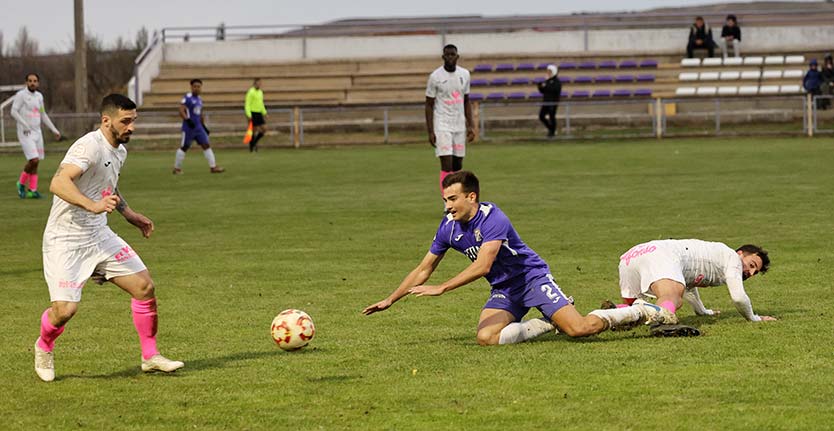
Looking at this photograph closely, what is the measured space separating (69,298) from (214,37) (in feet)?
149

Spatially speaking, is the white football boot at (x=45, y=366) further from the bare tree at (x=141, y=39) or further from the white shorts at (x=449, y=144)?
the bare tree at (x=141, y=39)

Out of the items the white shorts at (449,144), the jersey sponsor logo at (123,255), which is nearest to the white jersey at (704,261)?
the jersey sponsor logo at (123,255)

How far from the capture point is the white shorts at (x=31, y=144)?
22531mm

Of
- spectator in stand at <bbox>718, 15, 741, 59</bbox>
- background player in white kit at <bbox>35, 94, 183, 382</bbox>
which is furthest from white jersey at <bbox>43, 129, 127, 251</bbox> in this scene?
spectator in stand at <bbox>718, 15, 741, 59</bbox>

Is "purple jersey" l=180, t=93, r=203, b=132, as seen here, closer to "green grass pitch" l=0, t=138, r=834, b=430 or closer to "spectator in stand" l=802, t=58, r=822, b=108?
"green grass pitch" l=0, t=138, r=834, b=430

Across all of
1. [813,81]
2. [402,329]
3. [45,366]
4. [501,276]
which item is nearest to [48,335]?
[45,366]

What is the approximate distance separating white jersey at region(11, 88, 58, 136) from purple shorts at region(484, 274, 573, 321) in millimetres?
15962

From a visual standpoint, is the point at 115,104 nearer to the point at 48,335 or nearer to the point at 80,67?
the point at 48,335

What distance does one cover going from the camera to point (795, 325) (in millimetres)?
9211

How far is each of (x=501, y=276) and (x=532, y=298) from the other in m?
0.28

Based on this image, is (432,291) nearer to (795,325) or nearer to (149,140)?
(795,325)

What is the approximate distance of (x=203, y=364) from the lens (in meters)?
8.37

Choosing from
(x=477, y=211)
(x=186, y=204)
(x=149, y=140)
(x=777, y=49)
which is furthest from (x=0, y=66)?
(x=477, y=211)

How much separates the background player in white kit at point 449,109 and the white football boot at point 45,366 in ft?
35.0
